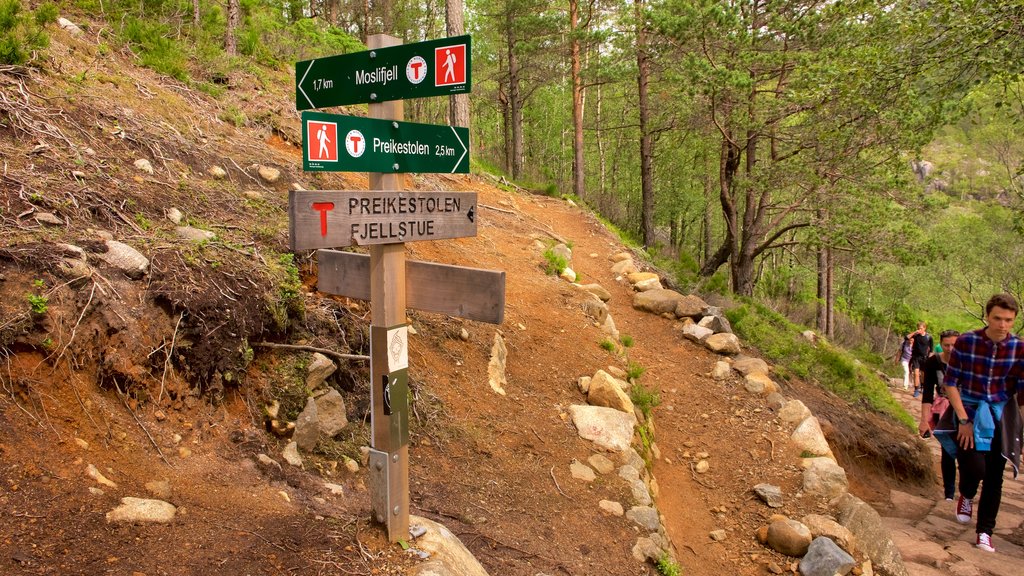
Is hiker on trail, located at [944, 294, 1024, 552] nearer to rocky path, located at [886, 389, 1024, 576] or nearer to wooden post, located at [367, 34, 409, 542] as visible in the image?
rocky path, located at [886, 389, 1024, 576]

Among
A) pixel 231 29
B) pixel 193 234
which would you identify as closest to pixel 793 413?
pixel 193 234

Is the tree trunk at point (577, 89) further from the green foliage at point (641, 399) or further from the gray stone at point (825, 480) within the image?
the gray stone at point (825, 480)

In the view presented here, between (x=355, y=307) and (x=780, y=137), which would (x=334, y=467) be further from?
(x=780, y=137)

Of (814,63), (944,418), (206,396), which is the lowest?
(944,418)

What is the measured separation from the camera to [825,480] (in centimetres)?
612

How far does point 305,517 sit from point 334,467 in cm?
76

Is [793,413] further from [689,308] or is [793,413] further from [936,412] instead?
[689,308]

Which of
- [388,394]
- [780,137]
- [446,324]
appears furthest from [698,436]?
[780,137]

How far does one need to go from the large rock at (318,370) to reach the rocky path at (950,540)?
16.7 ft

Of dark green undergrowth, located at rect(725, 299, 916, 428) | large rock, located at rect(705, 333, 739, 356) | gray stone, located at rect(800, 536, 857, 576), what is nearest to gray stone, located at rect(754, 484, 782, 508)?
gray stone, located at rect(800, 536, 857, 576)

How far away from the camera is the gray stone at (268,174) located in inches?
233

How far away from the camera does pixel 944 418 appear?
4922 mm

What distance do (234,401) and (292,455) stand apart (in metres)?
0.49

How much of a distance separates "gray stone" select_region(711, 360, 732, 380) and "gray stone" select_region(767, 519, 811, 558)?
294cm
